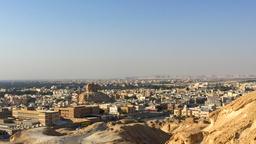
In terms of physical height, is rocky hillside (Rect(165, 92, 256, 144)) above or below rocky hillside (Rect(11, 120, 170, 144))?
above

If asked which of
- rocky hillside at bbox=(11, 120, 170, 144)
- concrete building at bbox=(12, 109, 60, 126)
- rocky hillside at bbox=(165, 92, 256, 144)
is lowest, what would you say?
concrete building at bbox=(12, 109, 60, 126)

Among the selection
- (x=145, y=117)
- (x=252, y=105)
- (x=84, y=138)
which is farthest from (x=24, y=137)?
(x=145, y=117)

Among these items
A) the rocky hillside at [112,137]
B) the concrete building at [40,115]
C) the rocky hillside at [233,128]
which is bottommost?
the concrete building at [40,115]

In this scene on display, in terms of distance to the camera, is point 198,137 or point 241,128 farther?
point 198,137

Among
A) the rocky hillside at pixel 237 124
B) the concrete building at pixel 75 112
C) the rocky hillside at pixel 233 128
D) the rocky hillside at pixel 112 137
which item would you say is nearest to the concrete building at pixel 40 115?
the concrete building at pixel 75 112

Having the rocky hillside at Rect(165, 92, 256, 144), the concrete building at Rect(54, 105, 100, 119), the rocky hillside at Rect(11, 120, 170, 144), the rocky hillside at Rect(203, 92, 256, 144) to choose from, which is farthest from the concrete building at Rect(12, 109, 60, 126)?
the rocky hillside at Rect(203, 92, 256, 144)

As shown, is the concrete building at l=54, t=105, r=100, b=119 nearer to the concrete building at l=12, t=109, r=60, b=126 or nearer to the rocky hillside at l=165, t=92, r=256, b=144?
the concrete building at l=12, t=109, r=60, b=126

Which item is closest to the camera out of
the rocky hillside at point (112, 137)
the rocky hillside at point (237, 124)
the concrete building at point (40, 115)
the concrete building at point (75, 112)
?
the rocky hillside at point (237, 124)

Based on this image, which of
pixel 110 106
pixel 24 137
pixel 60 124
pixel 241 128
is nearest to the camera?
pixel 241 128

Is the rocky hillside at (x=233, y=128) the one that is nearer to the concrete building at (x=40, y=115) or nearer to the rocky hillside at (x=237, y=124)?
the rocky hillside at (x=237, y=124)

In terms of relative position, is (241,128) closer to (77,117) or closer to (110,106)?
(77,117)

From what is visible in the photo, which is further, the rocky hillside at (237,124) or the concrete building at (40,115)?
the concrete building at (40,115)
